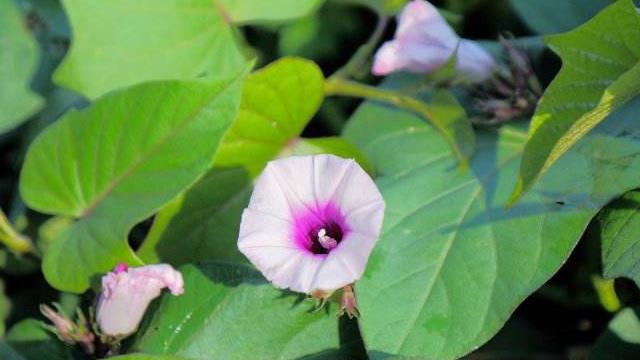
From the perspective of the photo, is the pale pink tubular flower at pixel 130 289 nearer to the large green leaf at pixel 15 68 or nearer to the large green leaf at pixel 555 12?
the large green leaf at pixel 15 68

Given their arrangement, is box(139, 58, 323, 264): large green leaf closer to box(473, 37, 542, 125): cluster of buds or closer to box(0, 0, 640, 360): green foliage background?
box(0, 0, 640, 360): green foliage background

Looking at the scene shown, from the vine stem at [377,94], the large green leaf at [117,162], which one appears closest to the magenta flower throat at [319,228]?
the large green leaf at [117,162]

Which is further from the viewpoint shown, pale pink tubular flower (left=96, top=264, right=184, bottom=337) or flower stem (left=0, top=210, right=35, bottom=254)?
flower stem (left=0, top=210, right=35, bottom=254)

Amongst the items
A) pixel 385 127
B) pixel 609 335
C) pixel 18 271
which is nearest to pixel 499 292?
pixel 609 335

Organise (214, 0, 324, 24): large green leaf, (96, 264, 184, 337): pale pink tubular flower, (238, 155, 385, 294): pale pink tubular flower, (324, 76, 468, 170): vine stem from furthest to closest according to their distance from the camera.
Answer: (214, 0, 324, 24): large green leaf < (324, 76, 468, 170): vine stem < (96, 264, 184, 337): pale pink tubular flower < (238, 155, 385, 294): pale pink tubular flower

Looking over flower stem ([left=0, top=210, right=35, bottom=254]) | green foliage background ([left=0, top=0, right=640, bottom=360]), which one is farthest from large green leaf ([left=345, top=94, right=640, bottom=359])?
flower stem ([left=0, top=210, right=35, bottom=254])

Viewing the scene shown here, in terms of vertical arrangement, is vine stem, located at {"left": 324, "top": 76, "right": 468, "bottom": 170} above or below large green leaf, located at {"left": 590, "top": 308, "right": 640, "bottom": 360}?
above
